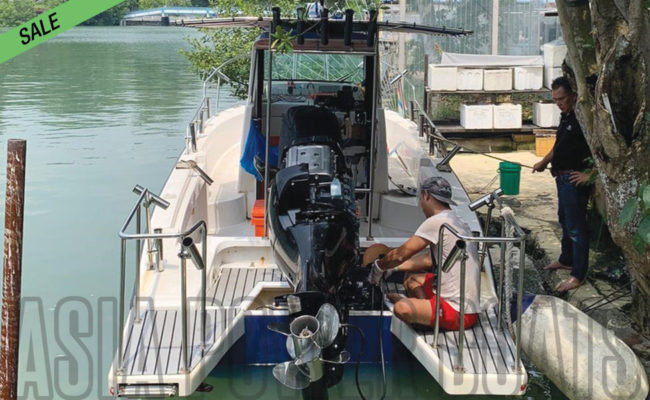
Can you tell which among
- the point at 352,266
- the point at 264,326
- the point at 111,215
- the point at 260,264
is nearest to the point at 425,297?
the point at 352,266

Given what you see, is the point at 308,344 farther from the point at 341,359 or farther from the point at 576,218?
the point at 576,218

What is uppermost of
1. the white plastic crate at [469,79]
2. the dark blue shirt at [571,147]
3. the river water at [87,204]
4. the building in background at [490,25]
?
the building in background at [490,25]

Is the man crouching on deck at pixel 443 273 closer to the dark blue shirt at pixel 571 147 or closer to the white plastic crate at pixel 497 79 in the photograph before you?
the dark blue shirt at pixel 571 147

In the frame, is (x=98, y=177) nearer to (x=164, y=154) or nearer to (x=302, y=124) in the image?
(x=164, y=154)

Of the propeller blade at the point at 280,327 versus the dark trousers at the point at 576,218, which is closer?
the propeller blade at the point at 280,327

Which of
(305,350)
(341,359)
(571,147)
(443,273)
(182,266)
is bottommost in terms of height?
(341,359)

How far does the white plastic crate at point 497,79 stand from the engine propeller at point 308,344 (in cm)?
975

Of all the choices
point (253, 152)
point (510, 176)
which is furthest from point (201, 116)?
point (510, 176)

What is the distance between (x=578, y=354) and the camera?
16.5ft

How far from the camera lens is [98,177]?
43.5 feet

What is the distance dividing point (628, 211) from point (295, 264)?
2.06 m

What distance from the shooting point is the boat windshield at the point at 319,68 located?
23.2ft

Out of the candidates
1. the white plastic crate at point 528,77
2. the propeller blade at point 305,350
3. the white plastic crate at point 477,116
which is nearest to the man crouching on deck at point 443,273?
the propeller blade at point 305,350

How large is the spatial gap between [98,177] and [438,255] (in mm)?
10039
